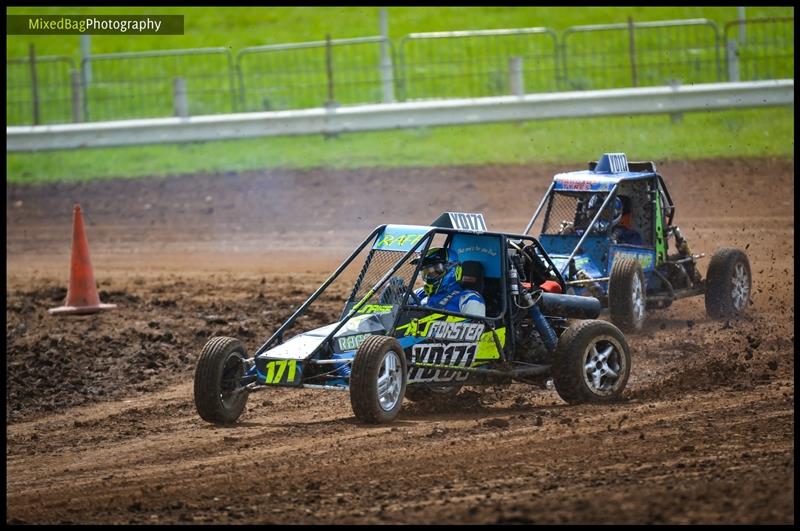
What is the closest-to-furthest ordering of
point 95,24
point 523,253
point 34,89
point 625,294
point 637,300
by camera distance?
point 523,253 → point 625,294 → point 637,300 → point 34,89 → point 95,24

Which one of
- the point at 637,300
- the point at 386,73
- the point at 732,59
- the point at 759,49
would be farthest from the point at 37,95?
the point at 637,300

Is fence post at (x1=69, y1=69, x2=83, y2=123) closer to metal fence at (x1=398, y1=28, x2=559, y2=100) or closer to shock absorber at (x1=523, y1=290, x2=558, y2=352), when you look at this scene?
metal fence at (x1=398, y1=28, x2=559, y2=100)

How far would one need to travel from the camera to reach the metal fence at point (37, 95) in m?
20.5

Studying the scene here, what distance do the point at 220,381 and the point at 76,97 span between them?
1289cm

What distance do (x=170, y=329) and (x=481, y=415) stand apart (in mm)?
4377

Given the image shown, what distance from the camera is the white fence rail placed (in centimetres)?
1847

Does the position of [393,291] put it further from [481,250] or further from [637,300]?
[637,300]

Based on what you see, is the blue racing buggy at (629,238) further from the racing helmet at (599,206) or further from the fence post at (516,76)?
the fence post at (516,76)

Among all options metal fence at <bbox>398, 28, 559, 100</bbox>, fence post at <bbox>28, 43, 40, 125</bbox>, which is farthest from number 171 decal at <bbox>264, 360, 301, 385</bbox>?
fence post at <bbox>28, 43, 40, 125</bbox>

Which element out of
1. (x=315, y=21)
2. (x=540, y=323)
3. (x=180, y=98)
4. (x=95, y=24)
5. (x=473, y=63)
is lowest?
(x=540, y=323)

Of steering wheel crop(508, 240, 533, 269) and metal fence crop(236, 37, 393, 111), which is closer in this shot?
steering wheel crop(508, 240, 533, 269)

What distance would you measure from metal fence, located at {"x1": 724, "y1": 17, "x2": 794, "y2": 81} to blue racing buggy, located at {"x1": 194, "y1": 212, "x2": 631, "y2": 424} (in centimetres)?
1059

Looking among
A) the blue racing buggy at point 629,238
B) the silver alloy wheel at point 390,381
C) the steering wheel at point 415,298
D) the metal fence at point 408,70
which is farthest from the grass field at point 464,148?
the silver alloy wheel at point 390,381

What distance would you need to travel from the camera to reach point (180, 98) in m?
19.7
